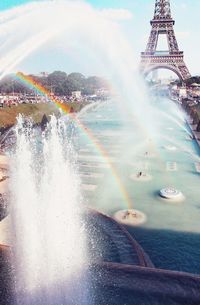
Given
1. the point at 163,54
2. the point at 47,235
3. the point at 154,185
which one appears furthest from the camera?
the point at 163,54

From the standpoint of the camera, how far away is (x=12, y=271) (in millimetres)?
10375

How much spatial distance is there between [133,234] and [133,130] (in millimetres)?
30748

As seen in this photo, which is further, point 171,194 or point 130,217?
point 171,194

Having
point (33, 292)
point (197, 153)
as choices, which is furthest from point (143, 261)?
point (197, 153)

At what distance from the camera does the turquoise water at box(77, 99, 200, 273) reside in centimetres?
1453

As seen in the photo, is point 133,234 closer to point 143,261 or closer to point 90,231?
point 90,231

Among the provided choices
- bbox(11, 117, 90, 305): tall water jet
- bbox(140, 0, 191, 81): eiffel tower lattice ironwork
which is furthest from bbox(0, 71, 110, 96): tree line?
bbox(11, 117, 90, 305): tall water jet

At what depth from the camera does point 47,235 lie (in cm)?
1307

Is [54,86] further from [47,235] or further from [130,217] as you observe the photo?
[47,235]

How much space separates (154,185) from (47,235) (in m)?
10.5

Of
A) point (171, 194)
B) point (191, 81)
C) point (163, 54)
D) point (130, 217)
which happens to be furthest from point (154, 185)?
point (191, 81)

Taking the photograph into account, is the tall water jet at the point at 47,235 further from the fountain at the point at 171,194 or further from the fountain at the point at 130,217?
the fountain at the point at 171,194

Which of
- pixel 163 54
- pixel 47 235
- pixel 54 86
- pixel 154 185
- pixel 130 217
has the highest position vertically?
pixel 163 54

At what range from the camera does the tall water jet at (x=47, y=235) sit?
9.30 meters
